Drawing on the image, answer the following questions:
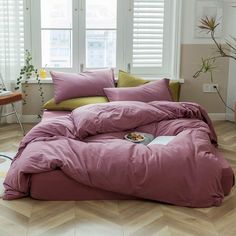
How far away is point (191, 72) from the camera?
555 cm

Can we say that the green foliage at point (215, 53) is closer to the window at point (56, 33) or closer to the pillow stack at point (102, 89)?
the pillow stack at point (102, 89)

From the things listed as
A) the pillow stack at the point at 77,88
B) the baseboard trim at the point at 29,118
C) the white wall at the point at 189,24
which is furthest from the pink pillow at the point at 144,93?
the baseboard trim at the point at 29,118

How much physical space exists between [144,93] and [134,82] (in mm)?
386

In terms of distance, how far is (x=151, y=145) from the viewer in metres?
3.48

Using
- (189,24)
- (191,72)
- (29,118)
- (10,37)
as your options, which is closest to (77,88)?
(29,118)

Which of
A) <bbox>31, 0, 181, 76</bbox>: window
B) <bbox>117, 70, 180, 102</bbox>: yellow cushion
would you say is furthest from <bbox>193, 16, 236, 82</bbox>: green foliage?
<bbox>117, 70, 180, 102</bbox>: yellow cushion

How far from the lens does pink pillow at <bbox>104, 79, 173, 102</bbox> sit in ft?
15.7

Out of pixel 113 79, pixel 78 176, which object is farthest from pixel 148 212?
pixel 113 79

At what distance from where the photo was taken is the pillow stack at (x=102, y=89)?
15.8ft

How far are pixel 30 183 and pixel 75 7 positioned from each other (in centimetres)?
278

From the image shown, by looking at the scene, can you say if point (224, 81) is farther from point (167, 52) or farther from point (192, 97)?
point (167, 52)

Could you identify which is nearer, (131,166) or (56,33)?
(131,166)

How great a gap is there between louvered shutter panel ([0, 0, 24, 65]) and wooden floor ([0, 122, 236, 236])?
244cm

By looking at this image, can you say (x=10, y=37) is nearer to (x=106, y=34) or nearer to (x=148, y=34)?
(x=106, y=34)
